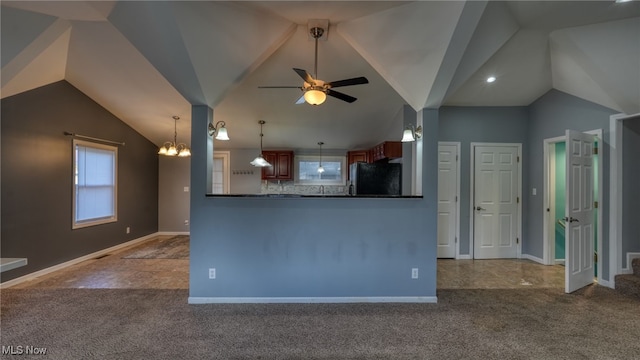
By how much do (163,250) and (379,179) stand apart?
4.28 meters

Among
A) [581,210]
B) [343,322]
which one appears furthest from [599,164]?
[343,322]

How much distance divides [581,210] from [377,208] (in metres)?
2.63

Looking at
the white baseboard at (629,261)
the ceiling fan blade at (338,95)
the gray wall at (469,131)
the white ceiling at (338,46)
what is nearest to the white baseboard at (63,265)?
the white ceiling at (338,46)

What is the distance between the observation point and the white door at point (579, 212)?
3277 millimetres

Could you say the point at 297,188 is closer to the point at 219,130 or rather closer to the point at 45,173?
the point at 219,130

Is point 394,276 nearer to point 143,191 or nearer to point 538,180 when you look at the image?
point 538,180

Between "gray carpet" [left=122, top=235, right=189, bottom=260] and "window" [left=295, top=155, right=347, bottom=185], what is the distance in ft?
9.56

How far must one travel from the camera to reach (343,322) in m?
2.60

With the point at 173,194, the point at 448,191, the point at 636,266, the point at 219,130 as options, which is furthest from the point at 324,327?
the point at 173,194

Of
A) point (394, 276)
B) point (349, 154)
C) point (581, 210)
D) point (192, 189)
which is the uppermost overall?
point (349, 154)

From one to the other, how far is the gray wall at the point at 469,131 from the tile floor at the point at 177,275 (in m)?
0.66

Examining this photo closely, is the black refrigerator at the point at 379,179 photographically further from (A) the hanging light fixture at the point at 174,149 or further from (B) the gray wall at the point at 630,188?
(A) the hanging light fixture at the point at 174,149

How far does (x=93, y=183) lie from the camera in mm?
4883

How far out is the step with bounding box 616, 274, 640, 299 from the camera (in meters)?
3.17
